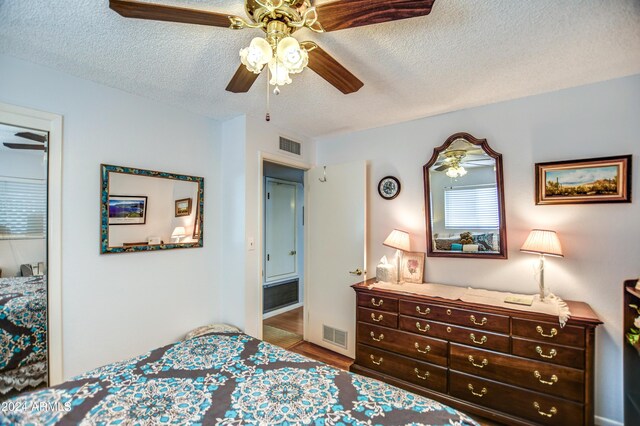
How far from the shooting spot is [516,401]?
196 cm

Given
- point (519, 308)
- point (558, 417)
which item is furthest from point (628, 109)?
point (558, 417)

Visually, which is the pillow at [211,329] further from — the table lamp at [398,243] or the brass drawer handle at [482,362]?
the brass drawer handle at [482,362]

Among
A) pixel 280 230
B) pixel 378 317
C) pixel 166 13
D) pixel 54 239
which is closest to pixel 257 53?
pixel 166 13

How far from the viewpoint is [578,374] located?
5.88ft

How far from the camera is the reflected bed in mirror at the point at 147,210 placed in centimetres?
218

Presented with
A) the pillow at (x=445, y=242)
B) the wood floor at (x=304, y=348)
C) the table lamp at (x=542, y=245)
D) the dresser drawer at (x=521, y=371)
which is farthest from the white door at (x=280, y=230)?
the table lamp at (x=542, y=245)

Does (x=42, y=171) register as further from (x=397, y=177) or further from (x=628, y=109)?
(x=628, y=109)

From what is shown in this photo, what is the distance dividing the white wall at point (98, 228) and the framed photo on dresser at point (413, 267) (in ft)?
6.38

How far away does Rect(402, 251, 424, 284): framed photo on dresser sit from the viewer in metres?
2.74

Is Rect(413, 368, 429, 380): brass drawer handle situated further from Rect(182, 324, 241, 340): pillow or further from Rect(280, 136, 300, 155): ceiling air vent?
Rect(280, 136, 300, 155): ceiling air vent

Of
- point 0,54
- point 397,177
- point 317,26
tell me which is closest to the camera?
point 317,26

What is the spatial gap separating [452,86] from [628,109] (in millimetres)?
1190

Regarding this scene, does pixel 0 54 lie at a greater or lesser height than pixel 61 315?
greater

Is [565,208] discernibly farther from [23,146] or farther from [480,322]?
[23,146]
